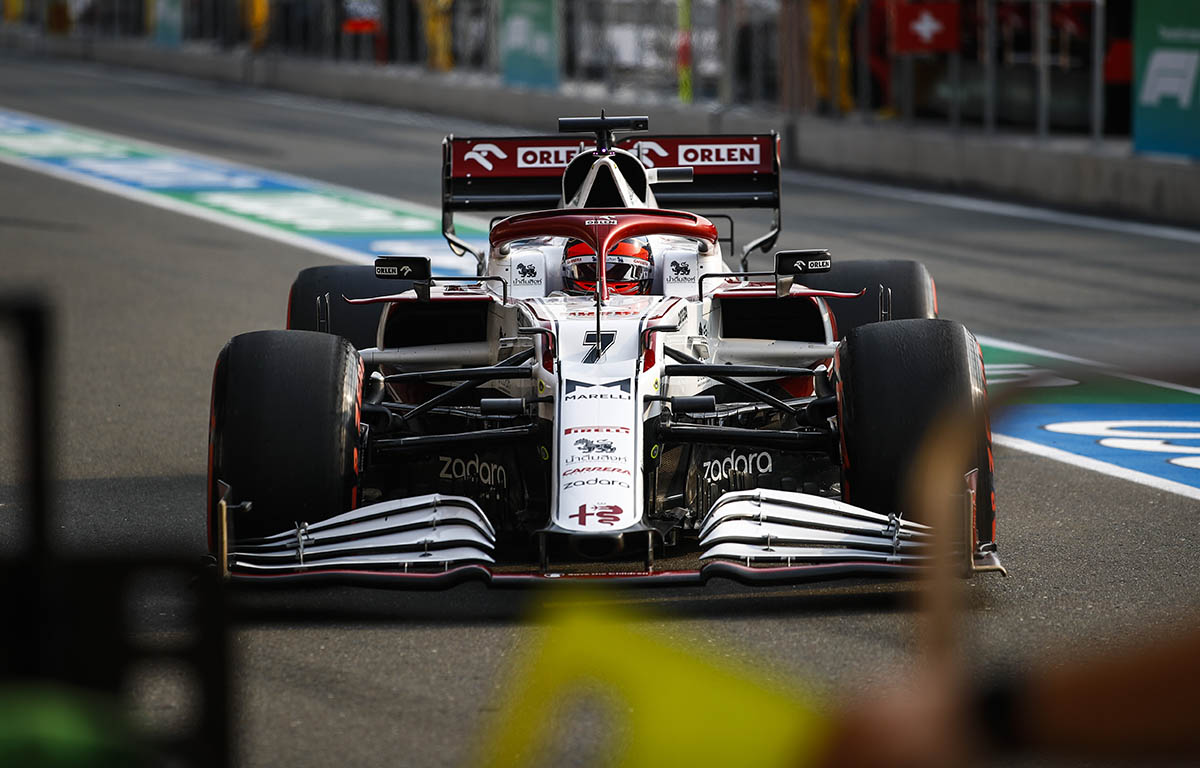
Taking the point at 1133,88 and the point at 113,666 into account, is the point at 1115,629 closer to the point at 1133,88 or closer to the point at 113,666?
the point at 113,666

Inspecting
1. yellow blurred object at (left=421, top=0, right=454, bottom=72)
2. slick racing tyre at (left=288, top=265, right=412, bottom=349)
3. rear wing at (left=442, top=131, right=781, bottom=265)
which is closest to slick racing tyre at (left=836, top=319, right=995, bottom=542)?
rear wing at (left=442, top=131, right=781, bottom=265)

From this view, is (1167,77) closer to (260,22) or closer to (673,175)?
(673,175)

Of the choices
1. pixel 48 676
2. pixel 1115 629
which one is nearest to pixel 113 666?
pixel 48 676

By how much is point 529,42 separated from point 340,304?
21.5m

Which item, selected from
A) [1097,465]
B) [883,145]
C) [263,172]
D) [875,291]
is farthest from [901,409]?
[263,172]

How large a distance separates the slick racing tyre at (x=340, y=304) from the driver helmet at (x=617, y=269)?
140 centimetres

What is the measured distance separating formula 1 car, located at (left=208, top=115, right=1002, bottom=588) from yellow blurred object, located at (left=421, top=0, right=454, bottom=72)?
2491 centimetres

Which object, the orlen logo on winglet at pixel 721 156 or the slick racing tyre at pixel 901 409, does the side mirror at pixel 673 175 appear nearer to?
the orlen logo on winglet at pixel 721 156

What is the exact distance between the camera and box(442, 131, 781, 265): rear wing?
910 cm

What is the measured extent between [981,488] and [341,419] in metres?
2.09

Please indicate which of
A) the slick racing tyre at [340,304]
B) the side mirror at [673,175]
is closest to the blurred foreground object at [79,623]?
the slick racing tyre at [340,304]

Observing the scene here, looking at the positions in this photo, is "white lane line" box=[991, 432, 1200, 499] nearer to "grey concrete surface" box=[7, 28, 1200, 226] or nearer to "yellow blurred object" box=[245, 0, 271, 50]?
"grey concrete surface" box=[7, 28, 1200, 226]

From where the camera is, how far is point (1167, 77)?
1825 cm

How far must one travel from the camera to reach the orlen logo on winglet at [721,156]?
9.21m
